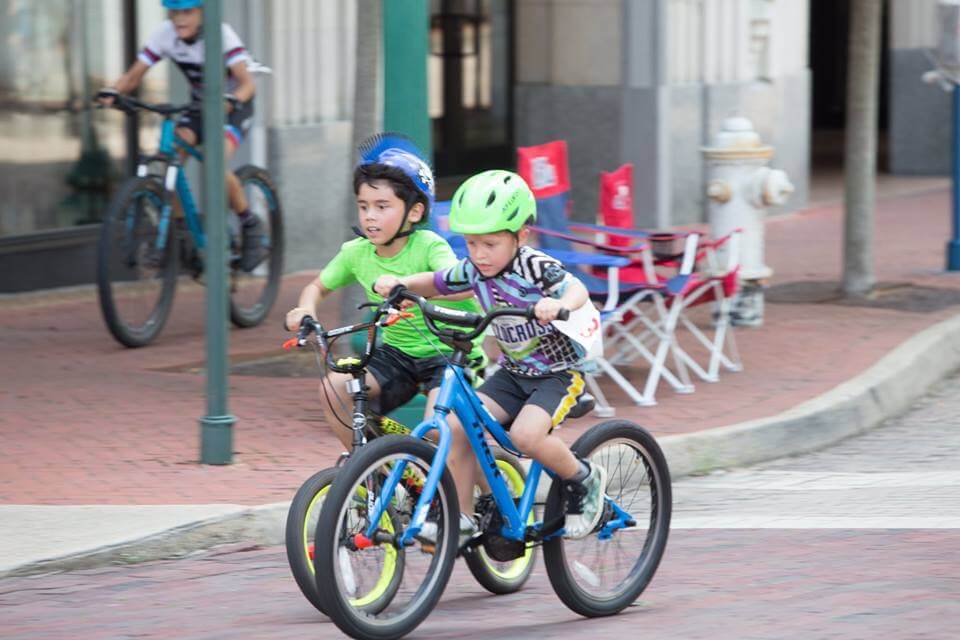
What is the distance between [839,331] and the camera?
11.0 m

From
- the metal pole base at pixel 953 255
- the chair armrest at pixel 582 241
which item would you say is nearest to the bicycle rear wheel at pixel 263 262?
the chair armrest at pixel 582 241

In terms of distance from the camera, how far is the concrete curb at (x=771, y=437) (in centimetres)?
618

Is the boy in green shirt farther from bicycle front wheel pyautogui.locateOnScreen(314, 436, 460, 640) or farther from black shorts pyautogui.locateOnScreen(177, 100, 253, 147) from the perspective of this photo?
black shorts pyautogui.locateOnScreen(177, 100, 253, 147)

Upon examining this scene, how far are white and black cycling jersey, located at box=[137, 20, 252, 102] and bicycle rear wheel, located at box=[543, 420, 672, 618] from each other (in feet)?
16.3

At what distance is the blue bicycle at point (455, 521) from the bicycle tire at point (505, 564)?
9cm

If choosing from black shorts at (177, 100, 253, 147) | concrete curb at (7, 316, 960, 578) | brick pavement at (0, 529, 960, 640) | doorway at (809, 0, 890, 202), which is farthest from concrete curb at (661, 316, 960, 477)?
doorway at (809, 0, 890, 202)

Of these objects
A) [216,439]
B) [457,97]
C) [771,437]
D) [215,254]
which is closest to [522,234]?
[215,254]

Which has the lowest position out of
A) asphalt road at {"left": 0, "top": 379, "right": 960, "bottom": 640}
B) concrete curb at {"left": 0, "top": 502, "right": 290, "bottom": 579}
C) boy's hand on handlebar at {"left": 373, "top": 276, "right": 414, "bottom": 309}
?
asphalt road at {"left": 0, "top": 379, "right": 960, "bottom": 640}

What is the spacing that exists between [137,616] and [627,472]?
1622mm

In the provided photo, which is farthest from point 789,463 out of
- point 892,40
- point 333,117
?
point 892,40

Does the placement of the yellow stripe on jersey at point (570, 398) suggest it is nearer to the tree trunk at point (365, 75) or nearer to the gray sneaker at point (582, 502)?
the gray sneaker at point (582, 502)

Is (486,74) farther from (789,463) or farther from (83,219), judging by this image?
(789,463)

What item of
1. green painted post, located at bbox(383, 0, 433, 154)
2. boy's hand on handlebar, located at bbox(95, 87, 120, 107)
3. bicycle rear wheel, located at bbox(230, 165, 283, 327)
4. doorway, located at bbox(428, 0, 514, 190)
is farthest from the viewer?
doorway, located at bbox(428, 0, 514, 190)

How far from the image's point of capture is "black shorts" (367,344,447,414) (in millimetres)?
5848
